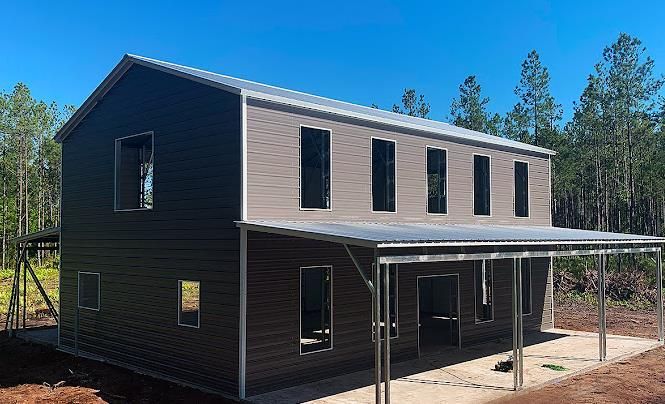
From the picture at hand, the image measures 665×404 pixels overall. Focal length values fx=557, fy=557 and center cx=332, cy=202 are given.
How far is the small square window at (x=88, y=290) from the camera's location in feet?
42.8

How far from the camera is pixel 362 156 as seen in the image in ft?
38.6

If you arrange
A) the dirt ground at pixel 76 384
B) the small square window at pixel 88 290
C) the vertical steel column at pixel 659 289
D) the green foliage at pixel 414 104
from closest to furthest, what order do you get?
the dirt ground at pixel 76 384, the small square window at pixel 88 290, the vertical steel column at pixel 659 289, the green foliage at pixel 414 104

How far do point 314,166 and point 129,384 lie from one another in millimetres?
7474

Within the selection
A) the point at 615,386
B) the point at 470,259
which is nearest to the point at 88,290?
the point at 470,259

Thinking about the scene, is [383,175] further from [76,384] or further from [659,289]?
[659,289]

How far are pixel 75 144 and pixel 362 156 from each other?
7236 mm

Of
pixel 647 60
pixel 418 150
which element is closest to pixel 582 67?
pixel 647 60

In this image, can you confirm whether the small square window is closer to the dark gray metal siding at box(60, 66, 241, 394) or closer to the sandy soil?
the dark gray metal siding at box(60, 66, 241, 394)

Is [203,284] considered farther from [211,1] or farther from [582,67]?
[582,67]

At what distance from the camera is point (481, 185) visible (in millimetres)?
15562

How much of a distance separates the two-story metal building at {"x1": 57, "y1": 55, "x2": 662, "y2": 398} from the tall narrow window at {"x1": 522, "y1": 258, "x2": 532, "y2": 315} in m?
1.54

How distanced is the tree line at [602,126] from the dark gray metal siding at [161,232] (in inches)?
1101

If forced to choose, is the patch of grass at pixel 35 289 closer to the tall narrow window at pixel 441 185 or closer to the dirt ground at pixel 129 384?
the dirt ground at pixel 129 384

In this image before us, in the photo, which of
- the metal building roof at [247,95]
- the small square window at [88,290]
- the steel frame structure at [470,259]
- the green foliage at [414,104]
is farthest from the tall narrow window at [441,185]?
the green foliage at [414,104]
